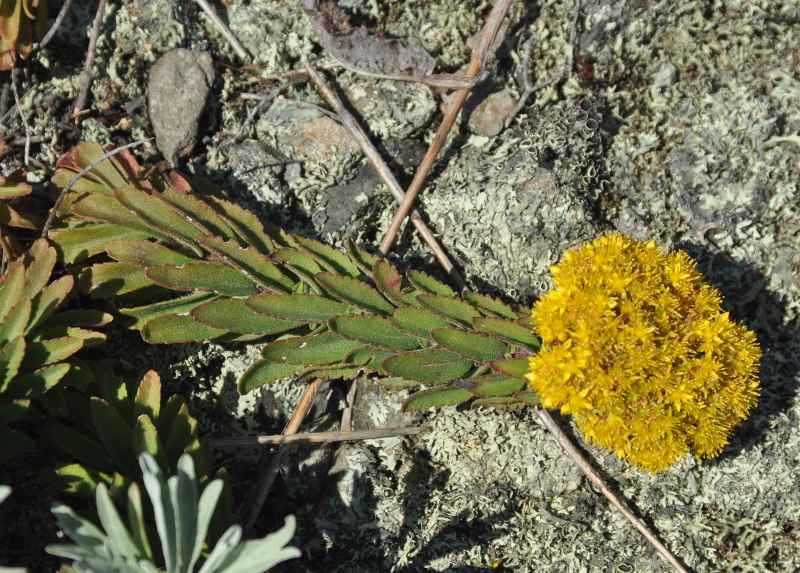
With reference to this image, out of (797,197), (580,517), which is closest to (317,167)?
(580,517)

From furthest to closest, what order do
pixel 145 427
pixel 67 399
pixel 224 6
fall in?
pixel 224 6 → pixel 67 399 → pixel 145 427

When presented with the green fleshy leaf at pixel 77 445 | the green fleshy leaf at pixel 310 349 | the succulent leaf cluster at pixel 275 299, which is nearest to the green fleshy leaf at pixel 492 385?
the succulent leaf cluster at pixel 275 299

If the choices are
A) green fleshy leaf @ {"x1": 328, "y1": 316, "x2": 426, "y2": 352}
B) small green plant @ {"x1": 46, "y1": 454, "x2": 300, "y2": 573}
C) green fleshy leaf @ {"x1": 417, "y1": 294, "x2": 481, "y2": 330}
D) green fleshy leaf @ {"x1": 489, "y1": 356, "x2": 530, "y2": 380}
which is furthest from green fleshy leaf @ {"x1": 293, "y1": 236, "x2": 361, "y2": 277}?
small green plant @ {"x1": 46, "y1": 454, "x2": 300, "y2": 573}

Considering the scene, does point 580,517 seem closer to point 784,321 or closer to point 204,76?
point 784,321

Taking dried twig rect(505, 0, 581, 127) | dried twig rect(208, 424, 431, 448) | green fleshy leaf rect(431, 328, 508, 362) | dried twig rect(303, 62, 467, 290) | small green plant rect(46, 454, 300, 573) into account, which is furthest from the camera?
dried twig rect(505, 0, 581, 127)

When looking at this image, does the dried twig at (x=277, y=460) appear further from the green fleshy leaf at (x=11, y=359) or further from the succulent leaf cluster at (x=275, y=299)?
the green fleshy leaf at (x=11, y=359)

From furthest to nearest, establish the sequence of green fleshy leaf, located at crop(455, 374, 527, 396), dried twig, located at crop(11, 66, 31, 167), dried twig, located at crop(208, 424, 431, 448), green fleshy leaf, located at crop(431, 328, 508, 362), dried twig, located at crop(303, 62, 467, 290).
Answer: dried twig, located at crop(303, 62, 467, 290) < dried twig, located at crop(11, 66, 31, 167) < dried twig, located at crop(208, 424, 431, 448) < green fleshy leaf, located at crop(455, 374, 527, 396) < green fleshy leaf, located at crop(431, 328, 508, 362)

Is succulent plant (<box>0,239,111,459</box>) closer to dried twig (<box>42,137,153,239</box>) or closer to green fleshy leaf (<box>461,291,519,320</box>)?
dried twig (<box>42,137,153,239</box>)
